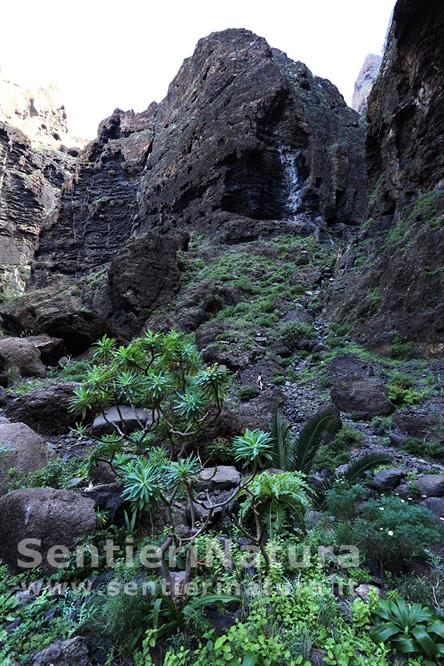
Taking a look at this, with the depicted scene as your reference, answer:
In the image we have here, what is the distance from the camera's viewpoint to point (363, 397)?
750 centimetres

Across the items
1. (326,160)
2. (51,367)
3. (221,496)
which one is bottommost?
(51,367)

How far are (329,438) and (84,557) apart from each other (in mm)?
4699

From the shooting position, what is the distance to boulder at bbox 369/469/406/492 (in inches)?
188

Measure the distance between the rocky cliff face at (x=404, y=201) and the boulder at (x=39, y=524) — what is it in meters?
8.08

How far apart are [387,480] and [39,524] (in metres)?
4.22

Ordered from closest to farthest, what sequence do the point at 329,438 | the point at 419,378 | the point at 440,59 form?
the point at 329,438, the point at 419,378, the point at 440,59

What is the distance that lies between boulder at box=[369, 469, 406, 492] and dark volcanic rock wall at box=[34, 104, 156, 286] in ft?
89.3

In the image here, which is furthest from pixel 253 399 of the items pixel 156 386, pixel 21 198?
pixel 21 198

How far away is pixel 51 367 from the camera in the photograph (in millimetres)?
11414

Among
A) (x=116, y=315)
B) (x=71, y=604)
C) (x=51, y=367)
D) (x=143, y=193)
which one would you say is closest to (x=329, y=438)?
(x=71, y=604)

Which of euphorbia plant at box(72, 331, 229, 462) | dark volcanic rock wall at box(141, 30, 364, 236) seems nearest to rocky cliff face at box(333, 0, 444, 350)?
euphorbia plant at box(72, 331, 229, 462)

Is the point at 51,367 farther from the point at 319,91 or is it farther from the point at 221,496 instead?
the point at 319,91

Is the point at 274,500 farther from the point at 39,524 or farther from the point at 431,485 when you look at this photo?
the point at 431,485

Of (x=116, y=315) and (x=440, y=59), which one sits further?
(x=116, y=315)
